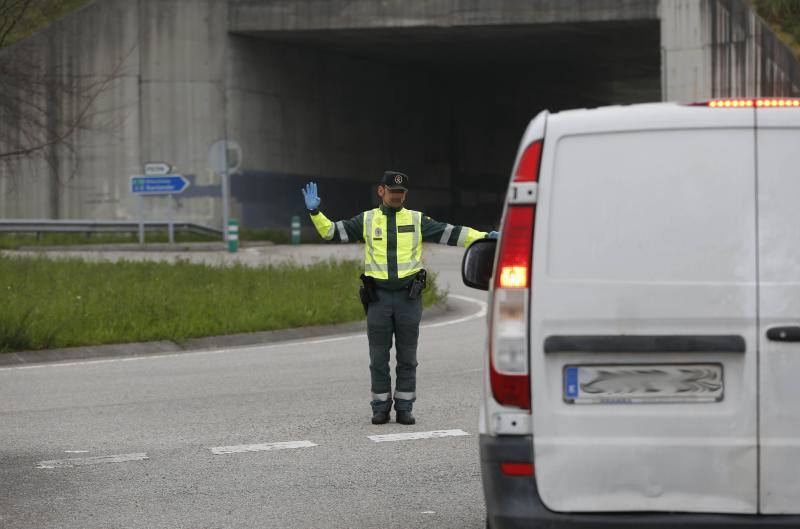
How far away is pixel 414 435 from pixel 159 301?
936 cm

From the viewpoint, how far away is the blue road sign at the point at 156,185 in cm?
3738

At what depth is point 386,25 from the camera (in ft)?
127

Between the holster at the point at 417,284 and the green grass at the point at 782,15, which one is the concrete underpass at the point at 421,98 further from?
the holster at the point at 417,284

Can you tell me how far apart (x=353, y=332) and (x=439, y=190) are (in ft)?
110

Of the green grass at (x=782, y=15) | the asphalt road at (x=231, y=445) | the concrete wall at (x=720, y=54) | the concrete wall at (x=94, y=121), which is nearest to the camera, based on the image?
the asphalt road at (x=231, y=445)

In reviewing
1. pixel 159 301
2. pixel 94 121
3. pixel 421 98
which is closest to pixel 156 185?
pixel 94 121

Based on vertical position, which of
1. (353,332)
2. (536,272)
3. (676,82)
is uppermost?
(676,82)

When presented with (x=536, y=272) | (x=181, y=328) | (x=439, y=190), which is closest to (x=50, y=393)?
(x=181, y=328)

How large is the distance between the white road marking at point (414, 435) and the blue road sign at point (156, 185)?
91.9 ft

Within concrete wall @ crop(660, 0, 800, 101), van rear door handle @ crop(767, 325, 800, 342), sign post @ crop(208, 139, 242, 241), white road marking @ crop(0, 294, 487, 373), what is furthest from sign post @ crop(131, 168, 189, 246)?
van rear door handle @ crop(767, 325, 800, 342)

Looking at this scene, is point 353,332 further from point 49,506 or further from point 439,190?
point 439,190

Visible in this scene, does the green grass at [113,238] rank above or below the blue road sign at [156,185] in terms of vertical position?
below

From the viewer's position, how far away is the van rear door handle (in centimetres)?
514

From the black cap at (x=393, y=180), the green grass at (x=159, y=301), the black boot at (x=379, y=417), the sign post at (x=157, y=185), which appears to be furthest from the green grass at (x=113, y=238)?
→ the black cap at (x=393, y=180)
